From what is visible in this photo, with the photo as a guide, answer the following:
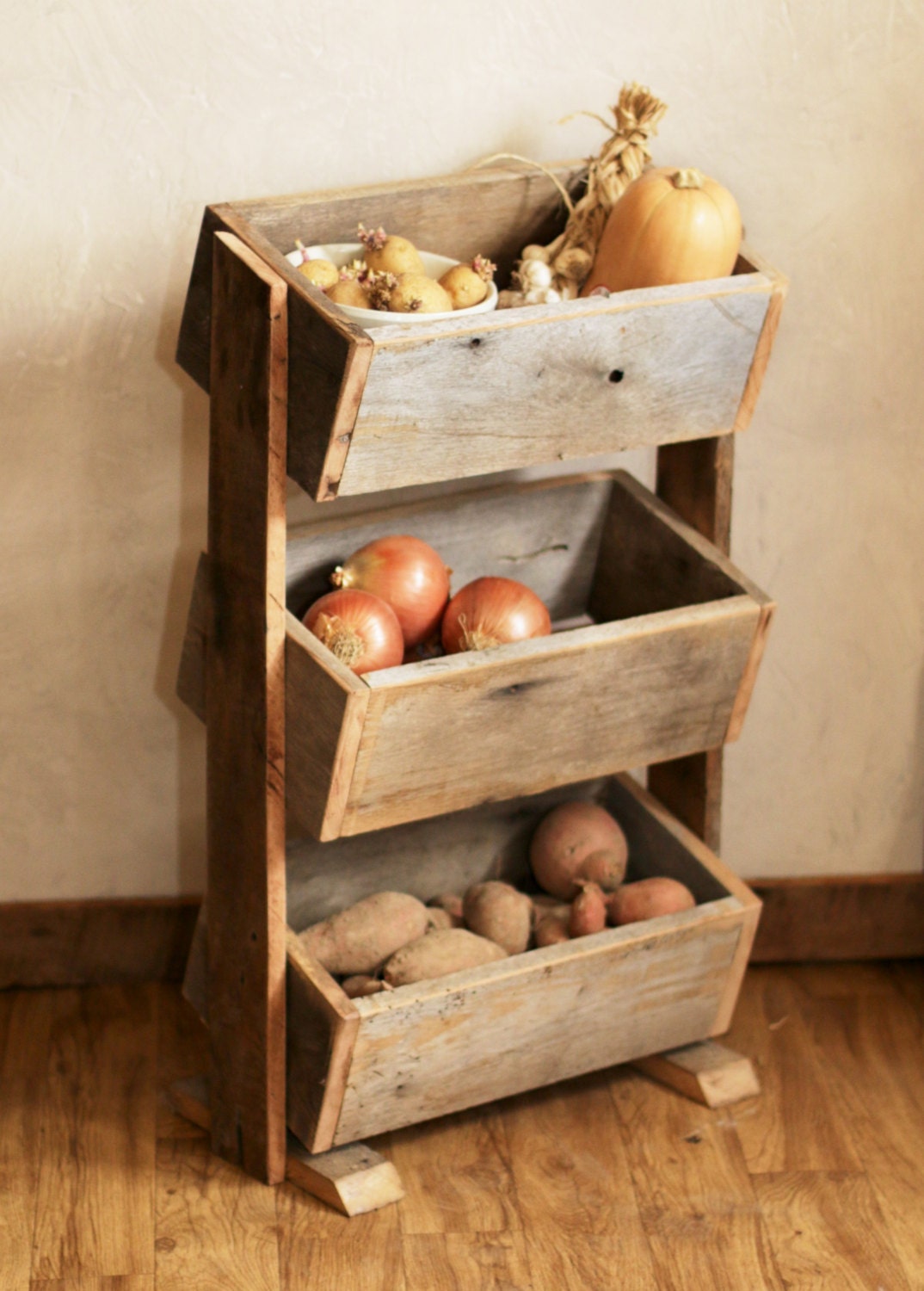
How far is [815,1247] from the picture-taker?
1.59m

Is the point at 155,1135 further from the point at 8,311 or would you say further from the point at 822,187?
the point at 822,187

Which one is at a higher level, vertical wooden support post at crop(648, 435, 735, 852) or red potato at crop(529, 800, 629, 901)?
vertical wooden support post at crop(648, 435, 735, 852)

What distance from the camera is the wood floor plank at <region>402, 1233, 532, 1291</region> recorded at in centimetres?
153

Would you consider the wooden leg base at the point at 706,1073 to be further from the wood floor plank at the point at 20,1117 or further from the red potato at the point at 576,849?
the wood floor plank at the point at 20,1117

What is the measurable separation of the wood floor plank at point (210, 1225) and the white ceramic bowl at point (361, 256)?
3.02 feet

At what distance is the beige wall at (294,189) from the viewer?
153 centimetres

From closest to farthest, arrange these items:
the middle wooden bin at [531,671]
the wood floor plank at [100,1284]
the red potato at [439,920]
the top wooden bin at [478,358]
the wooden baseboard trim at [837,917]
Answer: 1. the top wooden bin at [478,358]
2. the middle wooden bin at [531,671]
3. the wood floor plank at [100,1284]
4. the red potato at [439,920]
5. the wooden baseboard trim at [837,917]

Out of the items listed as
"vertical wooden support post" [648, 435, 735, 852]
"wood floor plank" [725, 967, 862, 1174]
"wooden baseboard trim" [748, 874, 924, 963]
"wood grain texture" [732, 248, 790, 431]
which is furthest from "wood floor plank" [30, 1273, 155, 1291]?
"wood grain texture" [732, 248, 790, 431]

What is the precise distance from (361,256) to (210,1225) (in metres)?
0.98

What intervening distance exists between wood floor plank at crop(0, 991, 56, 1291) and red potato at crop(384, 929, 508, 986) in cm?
43

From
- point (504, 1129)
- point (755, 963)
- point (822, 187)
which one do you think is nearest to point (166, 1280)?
point (504, 1129)

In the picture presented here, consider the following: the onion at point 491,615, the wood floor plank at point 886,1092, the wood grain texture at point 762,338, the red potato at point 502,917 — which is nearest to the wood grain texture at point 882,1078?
the wood floor plank at point 886,1092

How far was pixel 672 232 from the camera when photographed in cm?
140

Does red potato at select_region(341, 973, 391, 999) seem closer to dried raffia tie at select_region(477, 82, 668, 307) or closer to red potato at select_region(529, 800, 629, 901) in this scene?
red potato at select_region(529, 800, 629, 901)
